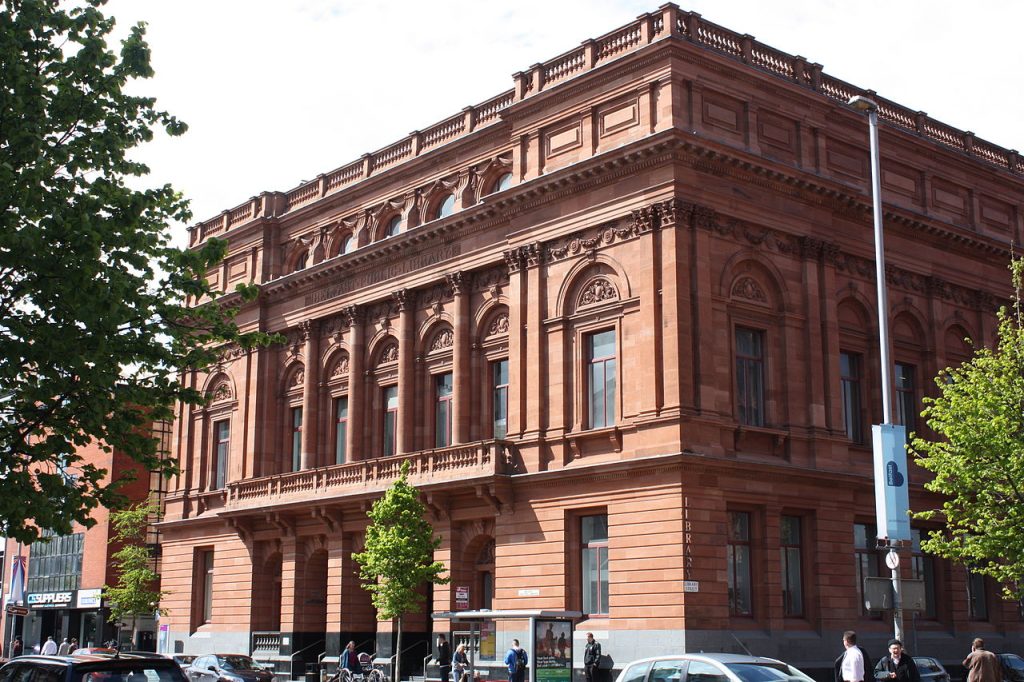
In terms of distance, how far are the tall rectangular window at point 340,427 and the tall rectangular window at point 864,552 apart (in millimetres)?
20847

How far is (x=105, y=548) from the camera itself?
67.8m

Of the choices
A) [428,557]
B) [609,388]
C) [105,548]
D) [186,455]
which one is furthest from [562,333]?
[105,548]

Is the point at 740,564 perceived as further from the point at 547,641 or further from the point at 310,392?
the point at 310,392

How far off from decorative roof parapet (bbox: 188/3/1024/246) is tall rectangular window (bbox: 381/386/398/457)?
9.35 metres

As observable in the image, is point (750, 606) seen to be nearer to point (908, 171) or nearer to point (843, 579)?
point (843, 579)

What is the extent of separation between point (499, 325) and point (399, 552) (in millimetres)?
9403

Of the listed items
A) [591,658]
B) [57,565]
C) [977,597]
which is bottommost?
[591,658]

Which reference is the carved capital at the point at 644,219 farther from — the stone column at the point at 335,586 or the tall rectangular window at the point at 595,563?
the stone column at the point at 335,586

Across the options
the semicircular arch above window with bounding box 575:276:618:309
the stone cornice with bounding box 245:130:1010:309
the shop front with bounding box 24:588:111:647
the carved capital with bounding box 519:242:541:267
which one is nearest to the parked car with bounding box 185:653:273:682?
the semicircular arch above window with bounding box 575:276:618:309

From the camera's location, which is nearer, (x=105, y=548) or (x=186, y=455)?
(x=186, y=455)

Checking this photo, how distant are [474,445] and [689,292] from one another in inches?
368

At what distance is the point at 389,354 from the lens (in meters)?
48.8

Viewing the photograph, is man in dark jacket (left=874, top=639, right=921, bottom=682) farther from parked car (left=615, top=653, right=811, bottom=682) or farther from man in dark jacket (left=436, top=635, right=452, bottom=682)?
man in dark jacket (left=436, top=635, right=452, bottom=682)

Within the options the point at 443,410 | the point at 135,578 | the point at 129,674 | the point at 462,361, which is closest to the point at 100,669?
the point at 129,674
